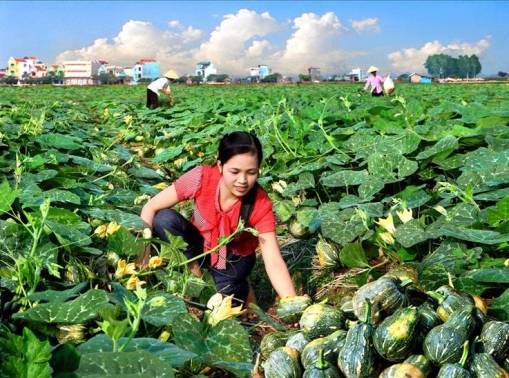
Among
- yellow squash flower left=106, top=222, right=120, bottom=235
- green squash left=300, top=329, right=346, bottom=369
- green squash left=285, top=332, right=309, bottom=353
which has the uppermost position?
yellow squash flower left=106, top=222, right=120, bottom=235

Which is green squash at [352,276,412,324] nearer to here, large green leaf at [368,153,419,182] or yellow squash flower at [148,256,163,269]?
yellow squash flower at [148,256,163,269]

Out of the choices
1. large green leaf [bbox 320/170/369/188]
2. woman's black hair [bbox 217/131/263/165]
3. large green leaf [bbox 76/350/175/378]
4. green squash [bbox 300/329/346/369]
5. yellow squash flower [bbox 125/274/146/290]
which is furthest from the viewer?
large green leaf [bbox 320/170/369/188]

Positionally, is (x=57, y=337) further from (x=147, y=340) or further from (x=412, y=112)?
(x=412, y=112)

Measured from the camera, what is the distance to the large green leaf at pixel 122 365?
1.62m

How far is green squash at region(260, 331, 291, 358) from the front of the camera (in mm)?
2328

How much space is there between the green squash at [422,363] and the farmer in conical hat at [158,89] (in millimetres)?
12639

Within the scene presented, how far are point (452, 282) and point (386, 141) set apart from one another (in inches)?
94.9

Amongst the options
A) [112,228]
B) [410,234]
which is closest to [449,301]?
[410,234]

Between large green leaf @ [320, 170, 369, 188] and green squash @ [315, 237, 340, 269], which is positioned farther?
large green leaf @ [320, 170, 369, 188]

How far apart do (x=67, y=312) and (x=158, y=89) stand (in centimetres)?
1258

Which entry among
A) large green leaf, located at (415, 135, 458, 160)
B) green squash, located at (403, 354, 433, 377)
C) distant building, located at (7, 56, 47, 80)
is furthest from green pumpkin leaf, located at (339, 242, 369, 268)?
distant building, located at (7, 56, 47, 80)

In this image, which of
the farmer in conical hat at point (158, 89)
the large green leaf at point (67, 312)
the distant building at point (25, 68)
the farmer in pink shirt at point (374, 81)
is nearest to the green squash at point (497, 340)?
the large green leaf at point (67, 312)

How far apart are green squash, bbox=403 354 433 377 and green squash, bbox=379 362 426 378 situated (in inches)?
1.5

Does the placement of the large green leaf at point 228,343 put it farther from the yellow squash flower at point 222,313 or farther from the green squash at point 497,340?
the green squash at point 497,340
